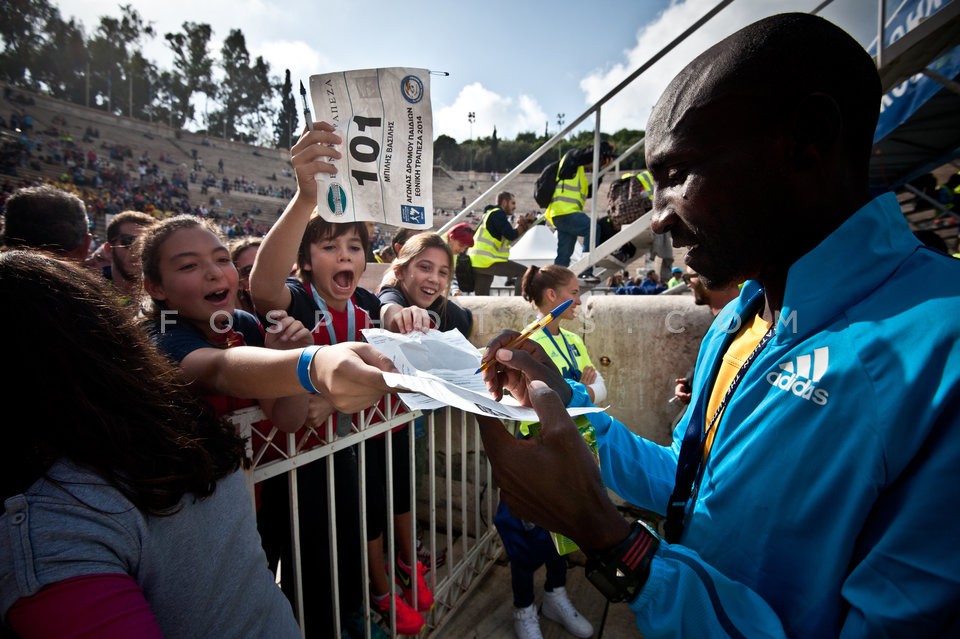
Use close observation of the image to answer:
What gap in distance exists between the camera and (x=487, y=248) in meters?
6.56

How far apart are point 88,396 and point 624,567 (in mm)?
1202

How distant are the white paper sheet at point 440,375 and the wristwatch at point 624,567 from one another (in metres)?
0.33

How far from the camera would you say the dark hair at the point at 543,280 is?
3.27 meters

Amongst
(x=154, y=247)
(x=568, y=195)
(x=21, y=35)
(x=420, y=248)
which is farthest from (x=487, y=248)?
(x=21, y=35)

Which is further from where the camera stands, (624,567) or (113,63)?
(113,63)

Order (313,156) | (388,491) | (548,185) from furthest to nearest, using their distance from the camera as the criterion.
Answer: (548,185)
(388,491)
(313,156)

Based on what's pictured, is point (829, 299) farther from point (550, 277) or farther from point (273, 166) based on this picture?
point (273, 166)

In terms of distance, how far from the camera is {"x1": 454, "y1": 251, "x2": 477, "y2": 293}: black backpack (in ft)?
23.2

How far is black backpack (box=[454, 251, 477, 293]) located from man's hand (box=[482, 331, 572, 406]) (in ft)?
18.0

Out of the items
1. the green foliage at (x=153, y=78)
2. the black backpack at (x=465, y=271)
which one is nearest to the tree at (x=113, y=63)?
the green foliage at (x=153, y=78)

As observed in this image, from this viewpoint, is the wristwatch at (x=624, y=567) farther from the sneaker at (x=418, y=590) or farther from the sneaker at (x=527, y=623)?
the sneaker at (x=527, y=623)

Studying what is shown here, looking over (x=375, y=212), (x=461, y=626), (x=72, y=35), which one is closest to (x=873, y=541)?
(x=375, y=212)

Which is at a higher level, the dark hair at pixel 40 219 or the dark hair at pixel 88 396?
the dark hair at pixel 40 219

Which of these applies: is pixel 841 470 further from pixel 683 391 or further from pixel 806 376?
pixel 683 391
